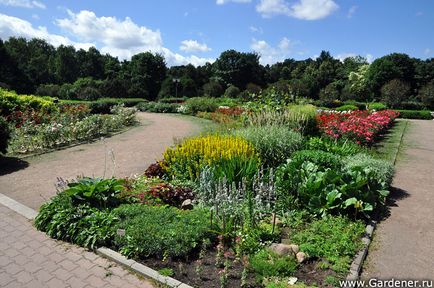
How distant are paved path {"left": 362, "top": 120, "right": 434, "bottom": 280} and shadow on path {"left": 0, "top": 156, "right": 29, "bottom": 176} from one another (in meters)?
7.79

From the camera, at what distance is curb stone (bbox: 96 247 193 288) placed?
319 centimetres

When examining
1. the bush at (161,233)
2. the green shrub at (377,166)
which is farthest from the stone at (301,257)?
the green shrub at (377,166)

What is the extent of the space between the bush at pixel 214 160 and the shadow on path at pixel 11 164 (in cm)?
402

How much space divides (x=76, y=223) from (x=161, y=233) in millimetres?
1298

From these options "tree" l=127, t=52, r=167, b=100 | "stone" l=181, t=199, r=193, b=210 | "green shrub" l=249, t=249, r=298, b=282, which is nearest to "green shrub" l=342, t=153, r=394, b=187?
"green shrub" l=249, t=249, r=298, b=282

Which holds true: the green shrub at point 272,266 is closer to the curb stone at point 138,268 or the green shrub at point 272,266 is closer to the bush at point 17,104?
the curb stone at point 138,268

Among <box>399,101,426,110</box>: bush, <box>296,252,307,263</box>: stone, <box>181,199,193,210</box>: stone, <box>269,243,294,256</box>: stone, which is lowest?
<box>399,101,426,110</box>: bush

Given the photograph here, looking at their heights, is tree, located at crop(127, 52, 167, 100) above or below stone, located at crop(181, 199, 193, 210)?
above

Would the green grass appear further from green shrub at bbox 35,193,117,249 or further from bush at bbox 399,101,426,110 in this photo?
bush at bbox 399,101,426,110

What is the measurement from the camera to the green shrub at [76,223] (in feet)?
13.1

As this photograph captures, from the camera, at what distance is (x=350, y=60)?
190 feet

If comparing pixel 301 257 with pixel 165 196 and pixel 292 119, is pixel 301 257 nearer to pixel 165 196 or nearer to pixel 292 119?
pixel 165 196

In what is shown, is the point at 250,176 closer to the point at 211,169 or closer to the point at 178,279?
the point at 211,169

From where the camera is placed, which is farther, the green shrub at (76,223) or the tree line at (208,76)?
the tree line at (208,76)
